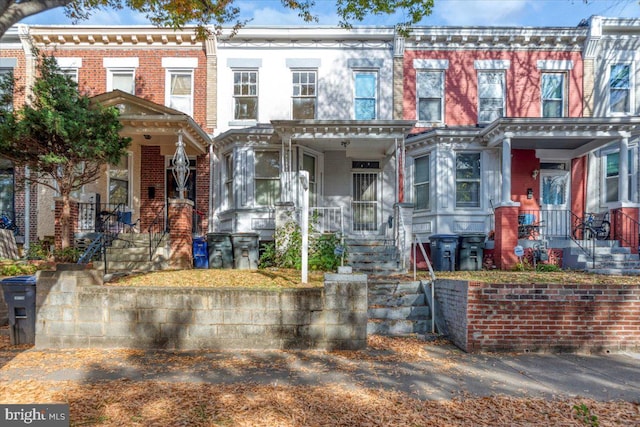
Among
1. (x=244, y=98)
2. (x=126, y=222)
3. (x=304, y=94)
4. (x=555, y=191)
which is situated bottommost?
(x=126, y=222)

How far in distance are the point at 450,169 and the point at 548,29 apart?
19.1 ft

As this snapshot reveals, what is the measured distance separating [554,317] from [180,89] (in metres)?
12.0

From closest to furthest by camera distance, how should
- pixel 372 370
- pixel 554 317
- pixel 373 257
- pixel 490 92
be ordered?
pixel 372 370 < pixel 554 317 < pixel 373 257 < pixel 490 92

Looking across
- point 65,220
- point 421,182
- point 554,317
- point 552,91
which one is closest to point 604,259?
point 421,182

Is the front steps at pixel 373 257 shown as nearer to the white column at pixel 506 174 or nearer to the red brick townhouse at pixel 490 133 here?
the red brick townhouse at pixel 490 133

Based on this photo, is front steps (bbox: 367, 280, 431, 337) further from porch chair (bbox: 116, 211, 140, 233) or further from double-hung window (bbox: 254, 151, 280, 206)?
porch chair (bbox: 116, 211, 140, 233)

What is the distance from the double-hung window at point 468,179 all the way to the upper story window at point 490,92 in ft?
5.53

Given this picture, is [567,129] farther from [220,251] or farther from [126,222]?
[126,222]

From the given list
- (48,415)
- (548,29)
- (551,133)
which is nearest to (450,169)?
(551,133)

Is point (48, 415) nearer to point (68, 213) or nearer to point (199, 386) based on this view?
point (199, 386)

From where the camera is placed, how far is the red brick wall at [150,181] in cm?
1170

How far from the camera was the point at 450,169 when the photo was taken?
11320 millimetres

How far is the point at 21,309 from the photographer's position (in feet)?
18.4

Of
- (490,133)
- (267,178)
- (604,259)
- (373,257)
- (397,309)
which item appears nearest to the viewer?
(397,309)
